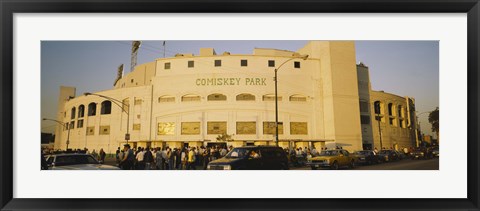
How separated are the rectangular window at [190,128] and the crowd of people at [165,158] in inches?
569

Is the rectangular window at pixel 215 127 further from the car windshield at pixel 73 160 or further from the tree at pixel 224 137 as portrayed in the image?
the car windshield at pixel 73 160

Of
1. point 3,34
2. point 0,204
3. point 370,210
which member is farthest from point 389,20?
point 0,204

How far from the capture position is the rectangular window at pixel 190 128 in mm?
28781

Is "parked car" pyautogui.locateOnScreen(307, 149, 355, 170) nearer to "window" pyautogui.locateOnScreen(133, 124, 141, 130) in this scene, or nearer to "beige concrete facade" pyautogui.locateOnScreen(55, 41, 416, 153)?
"beige concrete facade" pyautogui.locateOnScreen(55, 41, 416, 153)

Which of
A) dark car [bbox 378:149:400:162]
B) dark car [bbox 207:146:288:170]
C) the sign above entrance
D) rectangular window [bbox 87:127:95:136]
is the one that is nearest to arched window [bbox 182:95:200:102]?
the sign above entrance

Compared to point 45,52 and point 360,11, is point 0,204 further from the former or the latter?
point 360,11

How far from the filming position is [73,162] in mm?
9102

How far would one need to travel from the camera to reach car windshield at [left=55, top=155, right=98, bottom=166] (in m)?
8.80

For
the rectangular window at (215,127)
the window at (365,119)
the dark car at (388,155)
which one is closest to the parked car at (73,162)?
the dark car at (388,155)

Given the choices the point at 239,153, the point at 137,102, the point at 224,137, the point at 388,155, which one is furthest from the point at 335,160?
the point at 137,102

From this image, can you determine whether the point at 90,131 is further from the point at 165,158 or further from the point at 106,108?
the point at 165,158

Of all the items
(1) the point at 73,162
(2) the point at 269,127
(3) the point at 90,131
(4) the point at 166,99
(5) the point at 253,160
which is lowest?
(5) the point at 253,160

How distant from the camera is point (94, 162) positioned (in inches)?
372

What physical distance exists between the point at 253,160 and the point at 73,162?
510cm
